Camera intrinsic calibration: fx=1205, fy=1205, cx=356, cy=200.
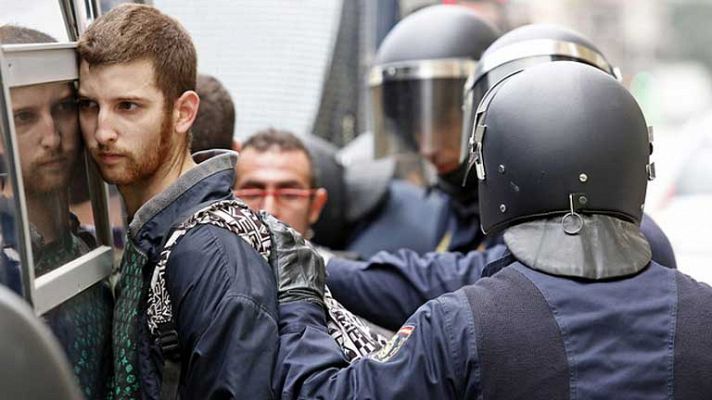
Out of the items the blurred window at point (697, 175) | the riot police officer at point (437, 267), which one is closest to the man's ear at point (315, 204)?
the riot police officer at point (437, 267)

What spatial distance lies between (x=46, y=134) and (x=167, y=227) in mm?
344

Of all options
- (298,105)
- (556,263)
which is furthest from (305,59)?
(556,263)

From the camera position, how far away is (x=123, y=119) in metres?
2.63

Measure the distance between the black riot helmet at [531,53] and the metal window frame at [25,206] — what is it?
120 cm

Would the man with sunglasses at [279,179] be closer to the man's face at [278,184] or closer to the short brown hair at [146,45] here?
the man's face at [278,184]

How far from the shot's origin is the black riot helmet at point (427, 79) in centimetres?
482

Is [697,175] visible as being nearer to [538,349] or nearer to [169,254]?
[538,349]

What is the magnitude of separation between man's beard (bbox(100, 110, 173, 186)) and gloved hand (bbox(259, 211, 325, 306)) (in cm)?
27

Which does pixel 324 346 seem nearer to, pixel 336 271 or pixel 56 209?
pixel 56 209

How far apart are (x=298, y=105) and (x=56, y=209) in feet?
11.5

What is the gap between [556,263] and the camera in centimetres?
251

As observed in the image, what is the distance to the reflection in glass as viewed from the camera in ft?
7.64

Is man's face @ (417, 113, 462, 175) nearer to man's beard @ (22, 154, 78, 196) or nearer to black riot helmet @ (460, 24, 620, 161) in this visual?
black riot helmet @ (460, 24, 620, 161)

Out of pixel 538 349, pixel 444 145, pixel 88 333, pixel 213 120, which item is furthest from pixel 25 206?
pixel 444 145
